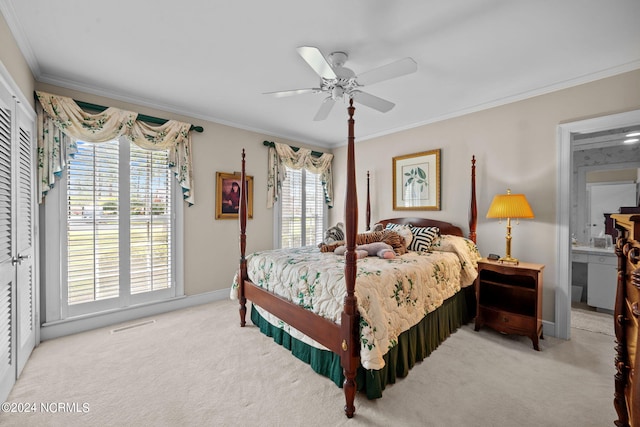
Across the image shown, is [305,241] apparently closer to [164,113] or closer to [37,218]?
[164,113]

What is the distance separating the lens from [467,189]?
3.60 m

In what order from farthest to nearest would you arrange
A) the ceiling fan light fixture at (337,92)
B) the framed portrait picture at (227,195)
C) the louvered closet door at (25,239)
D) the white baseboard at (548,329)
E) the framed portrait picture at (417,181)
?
1. the framed portrait picture at (227,195)
2. the framed portrait picture at (417,181)
3. the white baseboard at (548,329)
4. the ceiling fan light fixture at (337,92)
5. the louvered closet door at (25,239)

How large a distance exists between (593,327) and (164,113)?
5.88 m

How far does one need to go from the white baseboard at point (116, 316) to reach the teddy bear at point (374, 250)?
223 centimetres

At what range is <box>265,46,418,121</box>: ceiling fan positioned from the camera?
1860 mm

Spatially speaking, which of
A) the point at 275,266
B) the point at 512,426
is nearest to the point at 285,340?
the point at 275,266

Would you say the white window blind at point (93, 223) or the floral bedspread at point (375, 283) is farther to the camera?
the white window blind at point (93, 223)

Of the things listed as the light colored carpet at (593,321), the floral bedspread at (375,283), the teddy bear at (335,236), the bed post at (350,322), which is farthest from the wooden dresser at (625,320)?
the teddy bear at (335,236)

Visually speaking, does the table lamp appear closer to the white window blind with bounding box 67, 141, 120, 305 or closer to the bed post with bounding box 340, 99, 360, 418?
the bed post with bounding box 340, 99, 360, 418

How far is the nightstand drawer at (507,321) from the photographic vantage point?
8.64ft

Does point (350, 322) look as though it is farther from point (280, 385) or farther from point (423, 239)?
point (423, 239)

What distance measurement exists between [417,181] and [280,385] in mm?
3289

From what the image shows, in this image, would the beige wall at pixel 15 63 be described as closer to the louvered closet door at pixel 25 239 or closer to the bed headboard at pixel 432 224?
the louvered closet door at pixel 25 239

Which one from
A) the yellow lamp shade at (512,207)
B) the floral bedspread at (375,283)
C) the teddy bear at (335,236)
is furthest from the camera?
the teddy bear at (335,236)
